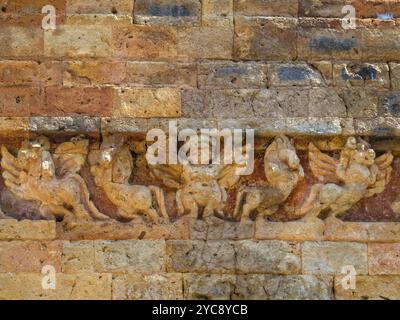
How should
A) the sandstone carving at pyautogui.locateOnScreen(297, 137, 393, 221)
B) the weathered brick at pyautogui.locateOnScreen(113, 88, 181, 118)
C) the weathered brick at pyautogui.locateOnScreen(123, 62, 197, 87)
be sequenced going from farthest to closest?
the weathered brick at pyautogui.locateOnScreen(123, 62, 197, 87) < the weathered brick at pyautogui.locateOnScreen(113, 88, 181, 118) < the sandstone carving at pyautogui.locateOnScreen(297, 137, 393, 221)

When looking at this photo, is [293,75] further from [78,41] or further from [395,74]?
[78,41]

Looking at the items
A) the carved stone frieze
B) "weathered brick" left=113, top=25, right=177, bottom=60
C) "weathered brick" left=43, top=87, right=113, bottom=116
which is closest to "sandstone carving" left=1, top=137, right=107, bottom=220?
the carved stone frieze

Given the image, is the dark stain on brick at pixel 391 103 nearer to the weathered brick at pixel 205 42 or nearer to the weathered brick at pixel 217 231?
the weathered brick at pixel 205 42

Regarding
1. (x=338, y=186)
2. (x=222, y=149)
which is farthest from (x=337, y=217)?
(x=222, y=149)

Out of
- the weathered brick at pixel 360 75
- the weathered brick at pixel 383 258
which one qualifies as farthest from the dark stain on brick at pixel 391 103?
the weathered brick at pixel 383 258

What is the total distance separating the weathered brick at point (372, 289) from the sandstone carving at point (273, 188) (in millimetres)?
772

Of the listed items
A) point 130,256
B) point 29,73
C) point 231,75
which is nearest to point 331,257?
point 130,256

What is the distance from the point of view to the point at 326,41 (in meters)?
9.17

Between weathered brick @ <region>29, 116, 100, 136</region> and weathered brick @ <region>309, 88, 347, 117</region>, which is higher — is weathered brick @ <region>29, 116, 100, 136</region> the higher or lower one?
the lower one

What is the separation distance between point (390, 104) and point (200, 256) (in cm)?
197

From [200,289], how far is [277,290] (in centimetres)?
59

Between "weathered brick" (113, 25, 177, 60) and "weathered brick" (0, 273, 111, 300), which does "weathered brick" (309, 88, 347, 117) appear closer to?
"weathered brick" (113, 25, 177, 60)

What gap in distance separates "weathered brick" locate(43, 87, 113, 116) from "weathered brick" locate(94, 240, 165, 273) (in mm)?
1061

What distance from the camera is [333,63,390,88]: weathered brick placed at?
29.7ft
